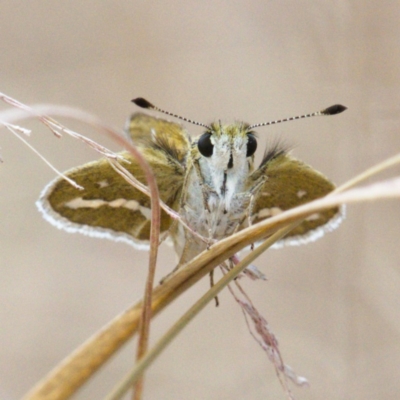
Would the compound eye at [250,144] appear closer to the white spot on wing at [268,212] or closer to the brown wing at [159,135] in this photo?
the brown wing at [159,135]

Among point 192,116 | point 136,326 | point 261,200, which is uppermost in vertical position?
point 192,116

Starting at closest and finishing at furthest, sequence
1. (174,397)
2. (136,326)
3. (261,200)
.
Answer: (136,326)
(261,200)
(174,397)

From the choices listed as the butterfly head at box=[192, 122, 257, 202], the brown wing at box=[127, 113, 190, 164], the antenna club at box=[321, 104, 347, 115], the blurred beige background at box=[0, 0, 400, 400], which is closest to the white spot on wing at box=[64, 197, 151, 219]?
the brown wing at box=[127, 113, 190, 164]

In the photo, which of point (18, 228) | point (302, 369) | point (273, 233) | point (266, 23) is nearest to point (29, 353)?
point (18, 228)

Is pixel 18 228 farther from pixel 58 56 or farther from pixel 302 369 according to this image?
pixel 302 369

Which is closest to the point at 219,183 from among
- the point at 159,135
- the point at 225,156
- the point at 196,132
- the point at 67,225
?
the point at 225,156

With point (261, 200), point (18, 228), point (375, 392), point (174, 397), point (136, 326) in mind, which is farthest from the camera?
point (18, 228)
